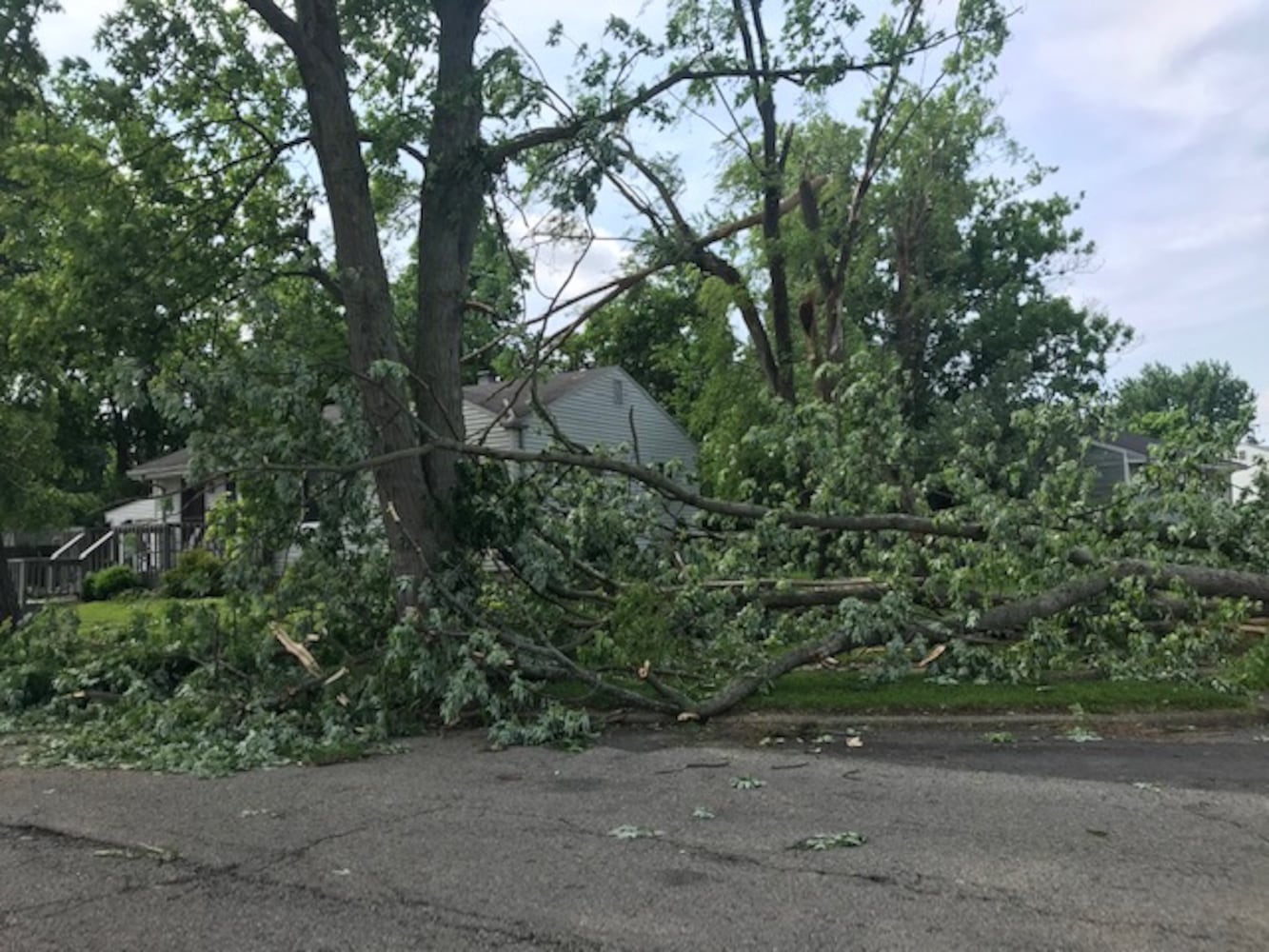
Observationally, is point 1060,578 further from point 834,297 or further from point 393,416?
point 834,297

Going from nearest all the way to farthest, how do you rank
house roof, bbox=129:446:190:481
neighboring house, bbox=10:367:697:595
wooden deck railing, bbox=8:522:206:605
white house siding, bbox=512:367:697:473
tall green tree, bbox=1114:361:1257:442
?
1. neighboring house, bbox=10:367:697:595
2. wooden deck railing, bbox=8:522:206:605
3. white house siding, bbox=512:367:697:473
4. house roof, bbox=129:446:190:481
5. tall green tree, bbox=1114:361:1257:442

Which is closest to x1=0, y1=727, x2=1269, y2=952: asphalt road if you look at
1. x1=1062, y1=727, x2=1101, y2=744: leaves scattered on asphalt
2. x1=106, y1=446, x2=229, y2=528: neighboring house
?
x1=1062, y1=727, x2=1101, y2=744: leaves scattered on asphalt

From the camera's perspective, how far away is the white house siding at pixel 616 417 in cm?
2759

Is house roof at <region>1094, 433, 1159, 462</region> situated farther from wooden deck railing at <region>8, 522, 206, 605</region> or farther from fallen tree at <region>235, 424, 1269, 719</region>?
wooden deck railing at <region>8, 522, 206, 605</region>

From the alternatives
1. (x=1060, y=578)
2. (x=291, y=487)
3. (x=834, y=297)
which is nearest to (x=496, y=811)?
(x=291, y=487)

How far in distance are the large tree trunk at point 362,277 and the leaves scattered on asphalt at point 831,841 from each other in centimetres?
463

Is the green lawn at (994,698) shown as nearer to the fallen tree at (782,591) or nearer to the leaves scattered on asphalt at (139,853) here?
the fallen tree at (782,591)

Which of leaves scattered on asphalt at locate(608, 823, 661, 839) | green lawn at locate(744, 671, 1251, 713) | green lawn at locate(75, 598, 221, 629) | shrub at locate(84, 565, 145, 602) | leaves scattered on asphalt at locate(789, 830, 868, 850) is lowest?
leaves scattered on asphalt at locate(608, 823, 661, 839)

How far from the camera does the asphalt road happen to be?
12.7 feet

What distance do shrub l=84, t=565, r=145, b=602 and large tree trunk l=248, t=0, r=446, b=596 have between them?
49.4ft

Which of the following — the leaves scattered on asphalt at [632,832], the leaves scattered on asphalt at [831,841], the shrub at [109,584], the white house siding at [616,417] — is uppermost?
the white house siding at [616,417]

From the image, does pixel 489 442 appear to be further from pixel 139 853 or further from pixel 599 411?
pixel 139 853

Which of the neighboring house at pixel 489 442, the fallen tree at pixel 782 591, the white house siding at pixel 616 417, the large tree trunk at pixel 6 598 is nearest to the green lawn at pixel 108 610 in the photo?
the large tree trunk at pixel 6 598

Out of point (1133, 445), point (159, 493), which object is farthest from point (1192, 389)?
point (159, 493)
